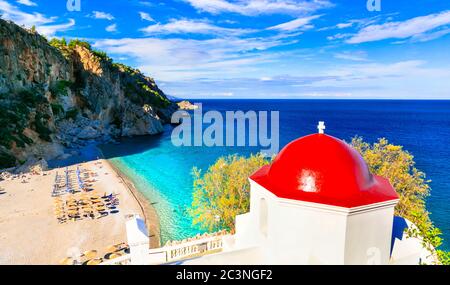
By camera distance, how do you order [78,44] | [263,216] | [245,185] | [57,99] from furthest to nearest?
[78,44] < [57,99] < [245,185] < [263,216]

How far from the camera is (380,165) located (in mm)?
17359

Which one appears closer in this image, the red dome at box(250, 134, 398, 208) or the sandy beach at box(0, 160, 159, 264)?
the red dome at box(250, 134, 398, 208)

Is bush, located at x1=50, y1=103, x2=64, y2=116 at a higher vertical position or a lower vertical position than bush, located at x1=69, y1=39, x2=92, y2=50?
lower

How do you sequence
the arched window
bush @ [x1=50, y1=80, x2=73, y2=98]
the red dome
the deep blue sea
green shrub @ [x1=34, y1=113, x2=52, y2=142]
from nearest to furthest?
the red dome
the arched window
the deep blue sea
green shrub @ [x1=34, y1=113, x2=52, y2=142]
bush @ [x1=50, y1=80, x2=73, y2=98]

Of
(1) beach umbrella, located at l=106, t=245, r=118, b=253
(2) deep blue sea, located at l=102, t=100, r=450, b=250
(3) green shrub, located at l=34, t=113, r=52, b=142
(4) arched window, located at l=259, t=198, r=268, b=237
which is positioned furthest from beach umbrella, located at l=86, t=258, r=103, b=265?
(3) green shrub, located at l=34, t=113, r=52, b=142

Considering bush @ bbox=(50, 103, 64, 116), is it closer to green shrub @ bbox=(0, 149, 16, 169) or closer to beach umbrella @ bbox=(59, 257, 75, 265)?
green shrub @ bbox=(0, 149, 16, 169)

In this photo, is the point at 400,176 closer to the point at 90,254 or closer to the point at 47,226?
the point at 90,254

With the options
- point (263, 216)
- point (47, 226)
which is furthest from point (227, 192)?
point (47, 226)

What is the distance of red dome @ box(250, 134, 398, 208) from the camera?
21.2 feet

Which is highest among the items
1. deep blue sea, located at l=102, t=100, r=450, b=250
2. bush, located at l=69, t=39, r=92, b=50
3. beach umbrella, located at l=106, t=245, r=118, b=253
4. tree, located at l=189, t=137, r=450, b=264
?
bush, located at l=69, t=39, r=92, b=50

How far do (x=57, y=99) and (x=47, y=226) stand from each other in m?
38.4

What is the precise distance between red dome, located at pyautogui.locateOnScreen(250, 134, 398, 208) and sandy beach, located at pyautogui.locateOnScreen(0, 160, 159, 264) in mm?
13008

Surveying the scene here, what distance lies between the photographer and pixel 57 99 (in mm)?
50062
